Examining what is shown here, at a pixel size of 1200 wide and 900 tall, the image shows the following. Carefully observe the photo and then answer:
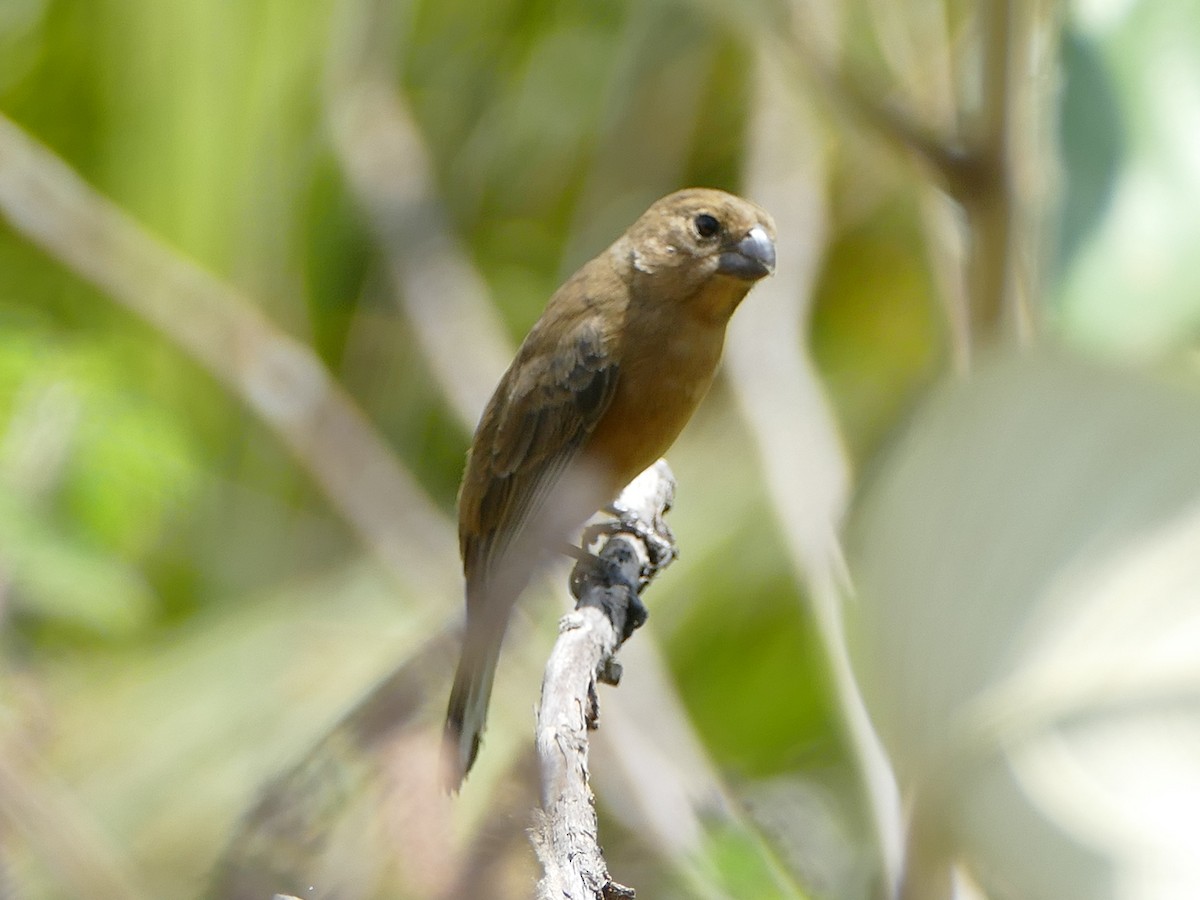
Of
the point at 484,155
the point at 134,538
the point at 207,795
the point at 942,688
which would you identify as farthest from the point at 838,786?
the point at 942,688

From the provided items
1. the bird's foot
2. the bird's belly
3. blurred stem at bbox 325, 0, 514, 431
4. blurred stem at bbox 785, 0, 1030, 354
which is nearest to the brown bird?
the bird's belly

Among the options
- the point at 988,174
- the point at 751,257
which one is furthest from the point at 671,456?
the point at 988,174

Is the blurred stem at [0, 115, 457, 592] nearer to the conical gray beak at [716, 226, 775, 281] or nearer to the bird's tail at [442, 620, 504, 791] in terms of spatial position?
the bird's tail at [442, 620, 504, 791]

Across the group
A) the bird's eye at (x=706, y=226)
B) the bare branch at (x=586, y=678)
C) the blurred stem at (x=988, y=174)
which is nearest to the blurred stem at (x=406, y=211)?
the bare branch at (x=586, y=678)

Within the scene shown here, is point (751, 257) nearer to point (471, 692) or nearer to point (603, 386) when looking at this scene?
point (603, 386)

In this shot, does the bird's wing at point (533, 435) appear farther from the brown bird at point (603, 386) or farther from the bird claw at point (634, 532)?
the bird claw at point (634, 532)

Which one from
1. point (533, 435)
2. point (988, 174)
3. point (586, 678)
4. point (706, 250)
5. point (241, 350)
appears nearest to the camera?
point (988, 174)

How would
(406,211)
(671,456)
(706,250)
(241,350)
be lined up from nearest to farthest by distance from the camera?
(706,250), (241,350), (406,211), (671,456)
